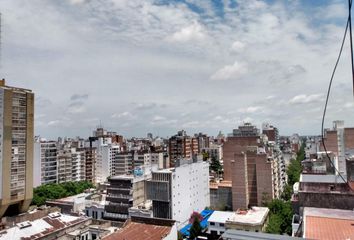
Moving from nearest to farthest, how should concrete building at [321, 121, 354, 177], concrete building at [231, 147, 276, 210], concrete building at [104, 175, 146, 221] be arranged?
concrete building at [104, 175, 146, 221], concrete building at [231, 147, 276, 210], concrete building at [321, 121, 354, 177]

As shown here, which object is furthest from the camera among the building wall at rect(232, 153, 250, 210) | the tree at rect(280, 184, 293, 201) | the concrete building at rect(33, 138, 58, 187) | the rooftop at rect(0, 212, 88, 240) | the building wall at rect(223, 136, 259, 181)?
the concrete building at rect(33, 138, 58, 187)

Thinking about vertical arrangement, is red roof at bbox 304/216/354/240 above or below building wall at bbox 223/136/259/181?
below

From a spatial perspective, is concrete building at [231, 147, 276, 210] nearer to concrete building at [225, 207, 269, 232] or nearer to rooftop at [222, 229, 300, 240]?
concrete building at [225, 207, 269, 232]

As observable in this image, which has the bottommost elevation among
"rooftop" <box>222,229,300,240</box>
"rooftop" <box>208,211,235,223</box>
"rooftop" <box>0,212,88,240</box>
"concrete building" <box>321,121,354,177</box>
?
"rooftop" <box>208,211,235,223</box>

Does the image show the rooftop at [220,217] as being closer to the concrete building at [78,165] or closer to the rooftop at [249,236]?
the rooftop at [249,236]

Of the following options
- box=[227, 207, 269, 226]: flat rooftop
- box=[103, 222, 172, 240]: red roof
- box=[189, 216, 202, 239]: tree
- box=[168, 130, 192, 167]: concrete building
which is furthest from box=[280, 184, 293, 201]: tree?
box=[168, 130, 192, 167]: concrete building

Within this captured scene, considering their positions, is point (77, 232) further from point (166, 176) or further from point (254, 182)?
point (254, 182)

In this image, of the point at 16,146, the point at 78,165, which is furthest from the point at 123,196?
the point at 78,165
